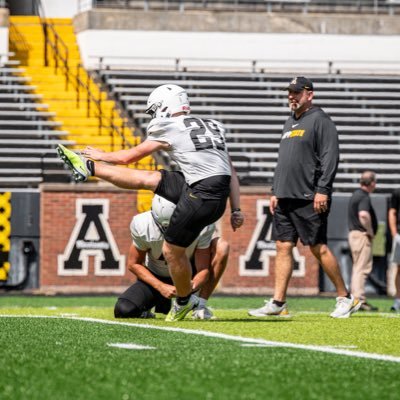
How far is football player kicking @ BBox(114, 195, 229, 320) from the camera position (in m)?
9.13

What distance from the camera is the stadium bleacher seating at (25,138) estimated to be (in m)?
20.7

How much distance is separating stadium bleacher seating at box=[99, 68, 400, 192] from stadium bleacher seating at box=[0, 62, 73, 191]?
157 cm

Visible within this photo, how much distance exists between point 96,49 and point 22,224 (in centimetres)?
828

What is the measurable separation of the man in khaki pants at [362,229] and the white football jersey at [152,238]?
5.43m

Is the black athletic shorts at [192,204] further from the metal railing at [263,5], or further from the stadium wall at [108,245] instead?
the metal railing at [263,5]

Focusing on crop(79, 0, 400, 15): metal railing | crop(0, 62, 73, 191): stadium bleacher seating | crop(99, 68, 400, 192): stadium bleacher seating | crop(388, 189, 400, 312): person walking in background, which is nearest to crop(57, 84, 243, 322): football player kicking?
crop(388, 189, 400, 312): person walking in background

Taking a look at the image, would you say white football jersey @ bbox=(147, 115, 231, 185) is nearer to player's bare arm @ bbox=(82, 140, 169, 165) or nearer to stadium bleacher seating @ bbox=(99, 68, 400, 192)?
player's bare arm @ bbox=(82, 140, 169, 165)

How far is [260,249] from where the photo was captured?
1869cm

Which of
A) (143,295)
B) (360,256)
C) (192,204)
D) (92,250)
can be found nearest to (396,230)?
(360,256)

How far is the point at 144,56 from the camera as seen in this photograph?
2622 centimetres

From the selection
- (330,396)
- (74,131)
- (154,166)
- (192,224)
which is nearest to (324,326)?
(192,224)

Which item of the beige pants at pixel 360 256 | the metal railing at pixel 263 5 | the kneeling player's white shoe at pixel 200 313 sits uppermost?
the metal railing at pixel 263 5

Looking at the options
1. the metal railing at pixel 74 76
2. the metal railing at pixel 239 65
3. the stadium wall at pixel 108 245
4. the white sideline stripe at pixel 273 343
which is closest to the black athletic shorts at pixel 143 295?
the white sideline stripe at pixel 273 343

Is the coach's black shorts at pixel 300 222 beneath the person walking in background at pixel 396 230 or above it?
above
